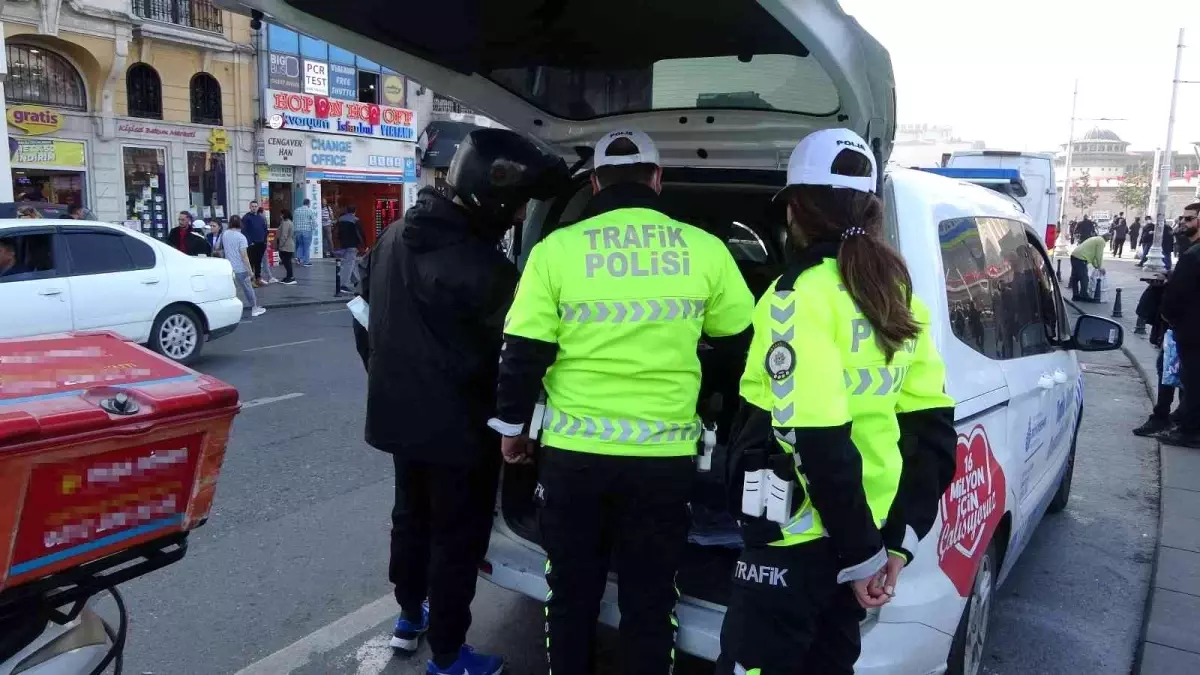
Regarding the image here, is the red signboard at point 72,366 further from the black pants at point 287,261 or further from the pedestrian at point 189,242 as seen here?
the black pants at point 287,261

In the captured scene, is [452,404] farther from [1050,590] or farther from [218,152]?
[218,152]

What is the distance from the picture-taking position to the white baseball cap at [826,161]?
2102 millimetres

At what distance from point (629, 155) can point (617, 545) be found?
3.78 feet

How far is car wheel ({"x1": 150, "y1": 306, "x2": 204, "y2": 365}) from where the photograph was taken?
930 centimetres

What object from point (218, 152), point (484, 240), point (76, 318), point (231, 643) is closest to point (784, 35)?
point (484, 240)

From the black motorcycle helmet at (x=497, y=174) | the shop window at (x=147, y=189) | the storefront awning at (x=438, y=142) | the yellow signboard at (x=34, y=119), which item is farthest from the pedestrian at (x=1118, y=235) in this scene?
the black motorcycle helmet at (x=497, y=174)

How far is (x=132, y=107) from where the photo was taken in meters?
21.4

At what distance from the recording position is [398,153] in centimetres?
2817

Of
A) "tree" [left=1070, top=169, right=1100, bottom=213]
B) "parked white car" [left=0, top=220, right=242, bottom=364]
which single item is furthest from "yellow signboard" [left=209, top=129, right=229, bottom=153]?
"tree" [left=1070, top=169, right=1100, bottom=213]

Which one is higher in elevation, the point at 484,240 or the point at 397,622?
the point at 484,240

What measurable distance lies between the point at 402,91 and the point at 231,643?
26.6m

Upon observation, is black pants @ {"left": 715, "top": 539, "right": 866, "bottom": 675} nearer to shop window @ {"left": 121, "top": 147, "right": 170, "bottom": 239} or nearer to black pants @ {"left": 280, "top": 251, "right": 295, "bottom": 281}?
black pants @ {"left": 280, "top": 251, "right": 295, "bottom": 281}

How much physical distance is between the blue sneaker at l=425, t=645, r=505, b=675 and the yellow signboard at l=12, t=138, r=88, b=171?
19.8 m

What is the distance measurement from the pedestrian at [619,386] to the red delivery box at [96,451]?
83 cm
